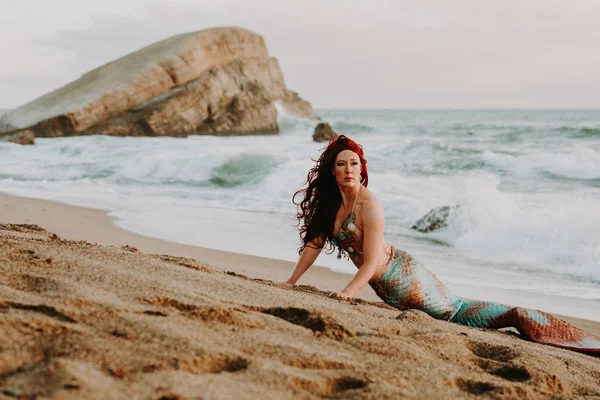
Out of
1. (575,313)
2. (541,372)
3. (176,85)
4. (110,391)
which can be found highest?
(176,85)

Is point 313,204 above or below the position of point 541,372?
above

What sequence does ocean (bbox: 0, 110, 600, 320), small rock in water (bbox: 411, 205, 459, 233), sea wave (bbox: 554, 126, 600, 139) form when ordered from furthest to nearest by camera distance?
1. sea wave (bbox: 554, 126, 600, 139)
2. small rock in water (bbox: 411, 205, 459, 233)
3. ocean (bbox: 0, 110, 600, 320)

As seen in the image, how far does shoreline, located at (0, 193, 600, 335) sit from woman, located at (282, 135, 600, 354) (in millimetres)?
838

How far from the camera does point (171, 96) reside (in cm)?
2991

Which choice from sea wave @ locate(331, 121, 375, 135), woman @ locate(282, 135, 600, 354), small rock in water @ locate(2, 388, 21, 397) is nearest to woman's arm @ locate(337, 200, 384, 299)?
woman @ locate(282, 135, 600, 354)

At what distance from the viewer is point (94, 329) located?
2.22 meters

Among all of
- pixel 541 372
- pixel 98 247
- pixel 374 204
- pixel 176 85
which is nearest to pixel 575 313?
pixel 374 204

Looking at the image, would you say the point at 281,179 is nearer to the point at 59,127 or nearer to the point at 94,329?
the point at 94,329

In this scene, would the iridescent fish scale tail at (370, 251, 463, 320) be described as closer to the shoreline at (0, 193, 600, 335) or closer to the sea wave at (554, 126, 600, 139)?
the shoreline at (0, 193, 600, 335)

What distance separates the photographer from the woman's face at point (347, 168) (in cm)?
397

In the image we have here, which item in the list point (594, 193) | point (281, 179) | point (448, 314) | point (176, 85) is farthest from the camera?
point (176, 85)

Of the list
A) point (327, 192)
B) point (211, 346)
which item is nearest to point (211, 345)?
point (211, 346)

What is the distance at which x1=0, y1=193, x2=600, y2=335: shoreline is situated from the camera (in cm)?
527

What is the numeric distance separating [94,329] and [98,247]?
5.14 feet
